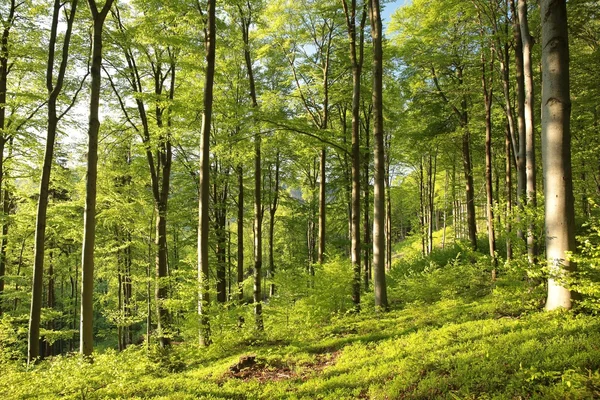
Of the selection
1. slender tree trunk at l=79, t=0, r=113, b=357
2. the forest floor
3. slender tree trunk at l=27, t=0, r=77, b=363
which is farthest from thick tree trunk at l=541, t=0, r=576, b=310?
slender tree trunk at l=27, t=0, r=77, b=363

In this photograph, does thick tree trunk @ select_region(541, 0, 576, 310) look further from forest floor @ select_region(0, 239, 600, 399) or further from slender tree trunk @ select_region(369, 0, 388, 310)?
slender tree trunk @ select_region(369, 0, 388, 310)

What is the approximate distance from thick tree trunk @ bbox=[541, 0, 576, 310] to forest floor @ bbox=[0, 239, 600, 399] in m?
0.91

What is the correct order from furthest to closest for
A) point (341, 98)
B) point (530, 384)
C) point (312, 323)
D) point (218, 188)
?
1. point (218, 188)
2. point (341, 98)
3. point (312, 323)
4. point (530, 384)

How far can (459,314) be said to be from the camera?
7.11m

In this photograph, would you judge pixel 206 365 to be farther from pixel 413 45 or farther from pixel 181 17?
pixel 413 45

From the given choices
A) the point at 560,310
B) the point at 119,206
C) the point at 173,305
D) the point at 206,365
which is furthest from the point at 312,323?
the point at 119,206

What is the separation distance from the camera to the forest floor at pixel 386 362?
3818mm

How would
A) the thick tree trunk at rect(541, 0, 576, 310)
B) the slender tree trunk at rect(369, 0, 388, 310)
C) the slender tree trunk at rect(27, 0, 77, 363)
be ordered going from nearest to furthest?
1. the thick tree trunk at rect(541, 0, 576, 310)
2. the slender tree trunk at rect(369, 0, 388, 310)
3. the slender tree trunk at rect(27, 0, 77, 363)

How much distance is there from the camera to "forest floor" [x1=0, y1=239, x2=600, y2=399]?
382 centimetres

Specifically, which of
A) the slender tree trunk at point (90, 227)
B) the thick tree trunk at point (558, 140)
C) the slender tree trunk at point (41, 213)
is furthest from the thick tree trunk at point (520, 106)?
the slender tree trunk at point (41, 213)

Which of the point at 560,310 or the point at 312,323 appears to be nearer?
the point at 560,310

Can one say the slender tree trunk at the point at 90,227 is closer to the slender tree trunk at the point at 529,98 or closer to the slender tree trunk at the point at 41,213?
the slender tree trunk at the point at 41,213

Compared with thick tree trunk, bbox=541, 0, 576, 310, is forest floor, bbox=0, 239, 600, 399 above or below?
below

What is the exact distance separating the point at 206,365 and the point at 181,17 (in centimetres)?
903
